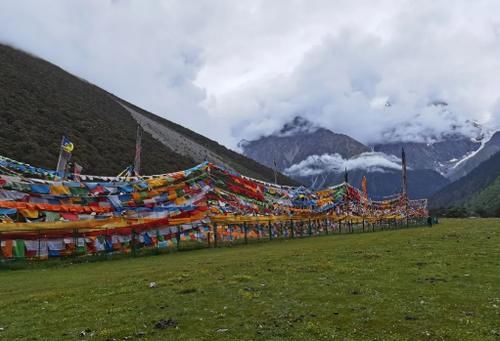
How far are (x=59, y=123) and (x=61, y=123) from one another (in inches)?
21.0

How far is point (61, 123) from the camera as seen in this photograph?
8931 centimetres

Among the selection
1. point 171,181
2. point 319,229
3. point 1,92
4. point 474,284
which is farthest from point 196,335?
point 1,92

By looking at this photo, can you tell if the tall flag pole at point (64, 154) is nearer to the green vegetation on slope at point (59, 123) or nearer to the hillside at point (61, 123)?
the green vegetation on slope at point (59, 123)

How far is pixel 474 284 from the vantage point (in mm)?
14305

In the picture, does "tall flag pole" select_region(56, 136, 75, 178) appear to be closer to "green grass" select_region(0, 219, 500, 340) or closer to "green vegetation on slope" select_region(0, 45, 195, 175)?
"green grass" select_region(0, 219, 500, 340)

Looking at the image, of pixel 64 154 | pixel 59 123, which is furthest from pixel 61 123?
pixel 64 154

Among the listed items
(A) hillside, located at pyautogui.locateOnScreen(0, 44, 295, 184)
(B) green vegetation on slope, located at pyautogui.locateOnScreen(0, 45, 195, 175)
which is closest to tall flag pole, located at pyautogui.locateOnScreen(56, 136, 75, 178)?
(B) green vegetation on slope, located at pyautogui.locateOnScreen(0, 45, 195, 175)

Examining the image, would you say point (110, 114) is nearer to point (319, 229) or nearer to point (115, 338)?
point (319, 229)

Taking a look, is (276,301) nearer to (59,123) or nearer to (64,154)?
(64,154)

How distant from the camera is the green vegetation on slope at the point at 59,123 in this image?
69.5m

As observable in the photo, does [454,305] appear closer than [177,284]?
Yes

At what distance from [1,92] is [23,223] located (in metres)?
71.7

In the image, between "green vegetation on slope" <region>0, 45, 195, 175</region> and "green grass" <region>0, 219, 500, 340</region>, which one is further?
"green vegetation on slope" <region>0, 45, 195, 175</region>

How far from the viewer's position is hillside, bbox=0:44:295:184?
2750 inches
